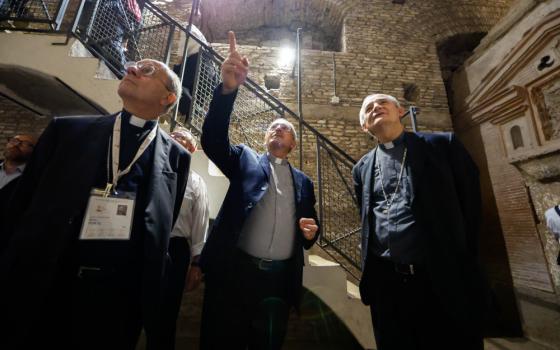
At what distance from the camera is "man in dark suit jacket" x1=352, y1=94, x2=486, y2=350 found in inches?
46.4

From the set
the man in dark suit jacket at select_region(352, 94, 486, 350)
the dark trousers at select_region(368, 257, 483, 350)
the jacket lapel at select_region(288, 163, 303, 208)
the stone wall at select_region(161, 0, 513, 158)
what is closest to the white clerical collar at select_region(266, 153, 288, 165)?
the jacket lapel at select_region(288, 163, 303, 208)

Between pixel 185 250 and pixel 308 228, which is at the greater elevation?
pixel 308 228

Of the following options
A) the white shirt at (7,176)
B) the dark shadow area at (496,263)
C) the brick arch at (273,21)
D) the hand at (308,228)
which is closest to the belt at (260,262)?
the hand at (308,228)

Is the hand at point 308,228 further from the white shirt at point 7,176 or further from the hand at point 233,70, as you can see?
the white shirt at point 7,176

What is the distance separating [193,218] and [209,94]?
1968 mm

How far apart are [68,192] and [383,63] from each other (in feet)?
21.6

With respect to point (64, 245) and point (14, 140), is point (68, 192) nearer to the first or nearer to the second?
point (64, 245)

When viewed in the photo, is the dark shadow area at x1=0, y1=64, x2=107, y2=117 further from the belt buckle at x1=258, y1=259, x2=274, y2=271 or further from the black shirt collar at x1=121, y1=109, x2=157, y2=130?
the belt buckle at x1=258, y1=259, x2=274, y2=271

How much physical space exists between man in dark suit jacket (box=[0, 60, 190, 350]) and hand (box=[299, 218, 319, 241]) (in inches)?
30.7

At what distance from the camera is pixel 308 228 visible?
152 cm

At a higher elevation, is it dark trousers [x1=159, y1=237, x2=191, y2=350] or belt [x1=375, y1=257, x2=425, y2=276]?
belt [x1=375, y1=257, x2=425, y2=276]

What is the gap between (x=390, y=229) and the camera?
1.38m

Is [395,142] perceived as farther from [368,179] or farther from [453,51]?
[453,51]

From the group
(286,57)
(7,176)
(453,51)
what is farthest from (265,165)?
(453,51)
